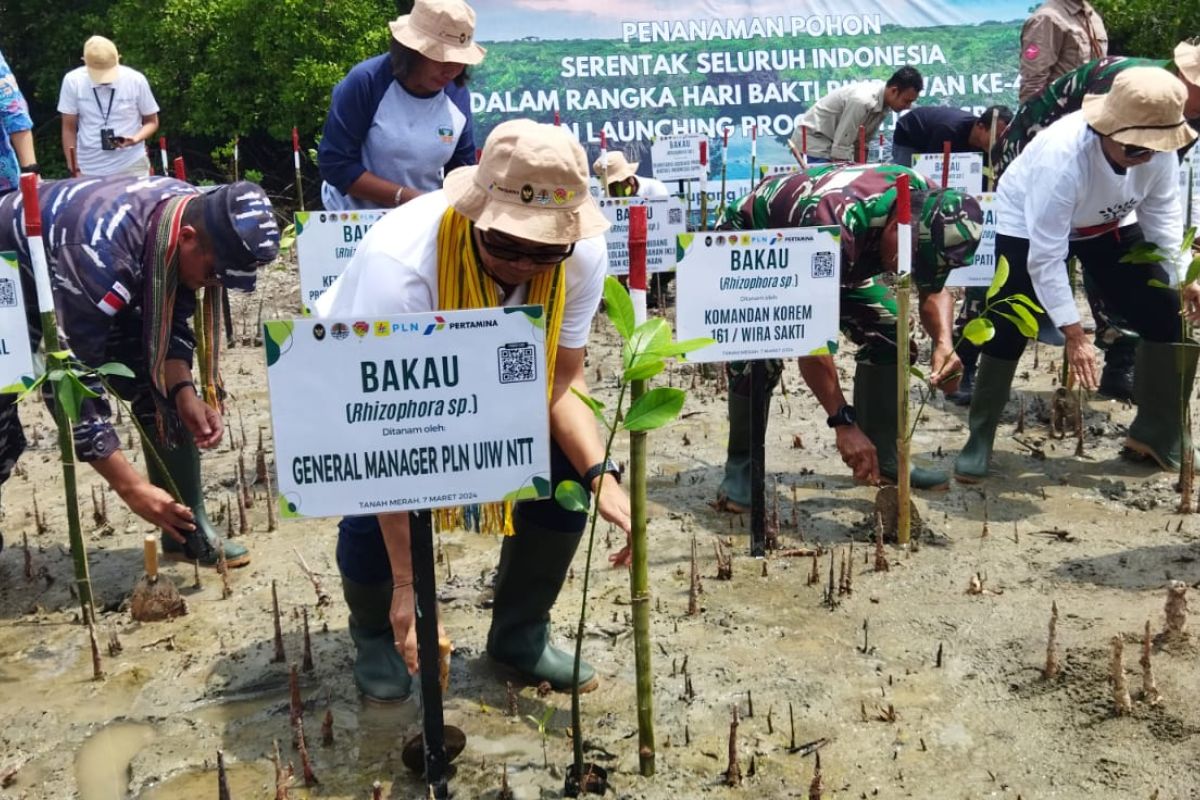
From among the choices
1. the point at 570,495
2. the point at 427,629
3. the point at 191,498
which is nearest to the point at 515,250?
the point at 570,495

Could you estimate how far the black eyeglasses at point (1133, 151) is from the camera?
14.2 feet

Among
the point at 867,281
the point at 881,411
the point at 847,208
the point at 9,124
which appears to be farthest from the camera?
the point at 9,124

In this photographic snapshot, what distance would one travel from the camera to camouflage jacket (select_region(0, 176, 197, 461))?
11.0ft

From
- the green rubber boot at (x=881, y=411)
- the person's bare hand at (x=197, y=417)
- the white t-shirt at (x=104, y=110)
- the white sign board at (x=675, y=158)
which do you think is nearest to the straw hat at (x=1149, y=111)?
the green rubber boot at (x=881, y=411)

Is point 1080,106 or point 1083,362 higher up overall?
point 1080,106

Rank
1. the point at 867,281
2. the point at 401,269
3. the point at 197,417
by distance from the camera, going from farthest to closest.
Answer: the point at 867,281
the point at 197,417
the point at 401,269

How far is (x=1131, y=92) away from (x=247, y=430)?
14.2 ft

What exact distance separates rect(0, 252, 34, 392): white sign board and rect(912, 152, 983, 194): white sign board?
19.1 feet

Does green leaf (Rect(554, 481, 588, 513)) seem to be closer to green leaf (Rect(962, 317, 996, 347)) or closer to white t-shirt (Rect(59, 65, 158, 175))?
green leaf (Rect(962, 317, 996, 347))

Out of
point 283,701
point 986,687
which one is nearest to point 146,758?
point 283,701

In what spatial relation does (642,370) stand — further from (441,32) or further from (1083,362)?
(1083,362)

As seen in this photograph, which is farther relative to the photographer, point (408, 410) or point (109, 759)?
point (109, 759)

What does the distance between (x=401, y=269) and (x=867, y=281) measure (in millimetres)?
2626

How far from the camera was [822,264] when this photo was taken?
12.7ft
